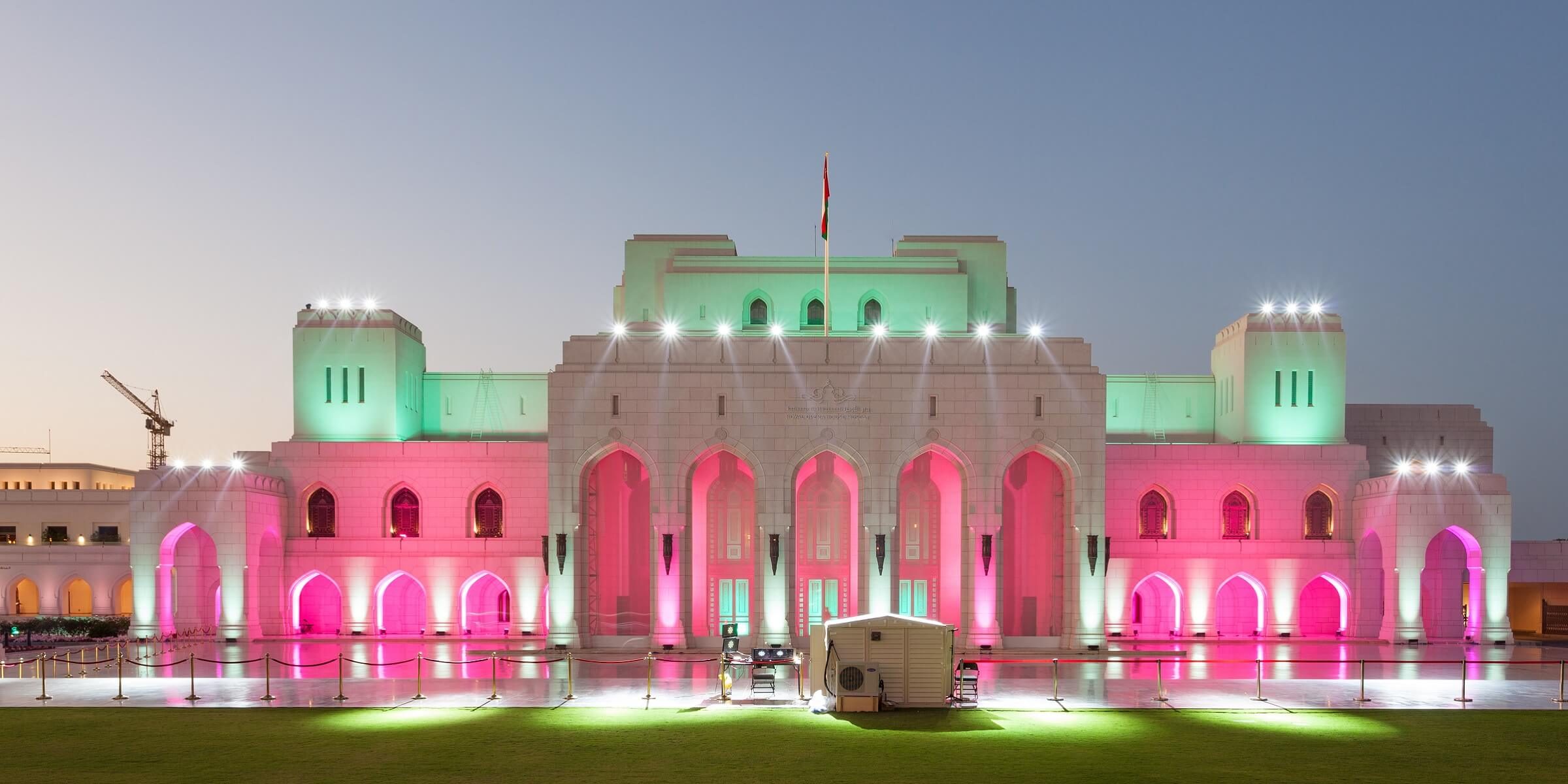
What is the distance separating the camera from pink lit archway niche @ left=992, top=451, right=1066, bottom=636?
40.8 meters

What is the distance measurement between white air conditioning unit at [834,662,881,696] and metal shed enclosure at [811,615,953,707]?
13 cm

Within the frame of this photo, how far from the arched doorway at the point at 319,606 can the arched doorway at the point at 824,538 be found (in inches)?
710

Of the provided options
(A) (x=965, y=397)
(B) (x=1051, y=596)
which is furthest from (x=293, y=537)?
(B) (x=1051, y=596)

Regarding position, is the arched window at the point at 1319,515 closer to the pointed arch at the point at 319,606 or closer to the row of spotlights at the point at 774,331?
the row of spotlights at the point at 774,331

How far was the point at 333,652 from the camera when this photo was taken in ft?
115

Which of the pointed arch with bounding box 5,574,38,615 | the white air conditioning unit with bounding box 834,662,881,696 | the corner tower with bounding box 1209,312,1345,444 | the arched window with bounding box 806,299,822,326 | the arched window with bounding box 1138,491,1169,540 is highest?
the arched window with bounding box 806,299,822,326

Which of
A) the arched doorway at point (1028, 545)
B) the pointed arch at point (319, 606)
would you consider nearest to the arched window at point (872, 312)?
the arched doorway at point (1028, 545)

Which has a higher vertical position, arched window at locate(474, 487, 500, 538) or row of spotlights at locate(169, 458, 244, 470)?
row of spotlights at locate(169, 458, 244, 470)

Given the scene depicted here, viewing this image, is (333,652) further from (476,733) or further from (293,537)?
(476,733)

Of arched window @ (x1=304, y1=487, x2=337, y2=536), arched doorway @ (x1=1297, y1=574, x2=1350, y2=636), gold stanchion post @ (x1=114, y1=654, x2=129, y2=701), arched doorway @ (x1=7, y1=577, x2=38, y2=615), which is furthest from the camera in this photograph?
arched doorway @ (x1=7, y1=577, x2=38, y2=615)

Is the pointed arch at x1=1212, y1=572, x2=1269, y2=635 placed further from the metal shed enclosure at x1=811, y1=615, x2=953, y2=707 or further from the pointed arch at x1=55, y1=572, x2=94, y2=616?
the pointed arch at x1=55, y1=572, x2=94, y2=616

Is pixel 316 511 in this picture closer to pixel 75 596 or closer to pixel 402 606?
pixel 402 606

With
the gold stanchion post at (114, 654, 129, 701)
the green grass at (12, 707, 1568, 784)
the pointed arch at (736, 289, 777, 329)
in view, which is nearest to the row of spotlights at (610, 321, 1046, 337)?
the pointed arch at (736, 289, 777, 329)

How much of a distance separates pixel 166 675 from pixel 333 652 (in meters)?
6.14
